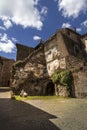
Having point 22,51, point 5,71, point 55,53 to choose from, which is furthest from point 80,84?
point 5,71

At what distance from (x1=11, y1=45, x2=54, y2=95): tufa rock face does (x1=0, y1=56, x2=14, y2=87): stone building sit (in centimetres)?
1751

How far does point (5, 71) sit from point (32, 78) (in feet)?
65.1

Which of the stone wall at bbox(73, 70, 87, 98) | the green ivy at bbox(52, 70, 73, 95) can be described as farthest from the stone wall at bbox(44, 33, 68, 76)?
the stone wall at bbox(73, 70, 87, 98)

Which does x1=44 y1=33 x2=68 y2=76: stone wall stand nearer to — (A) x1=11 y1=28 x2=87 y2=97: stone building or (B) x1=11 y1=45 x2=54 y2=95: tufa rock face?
(A) x1=11 y1=28 x2=87 y2=97: stone building

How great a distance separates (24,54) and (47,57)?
9.15m

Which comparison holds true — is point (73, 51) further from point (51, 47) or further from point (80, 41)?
point (80, 41)

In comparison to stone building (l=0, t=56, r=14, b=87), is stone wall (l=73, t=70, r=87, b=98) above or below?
below

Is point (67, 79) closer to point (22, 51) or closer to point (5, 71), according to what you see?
point (22, 51)

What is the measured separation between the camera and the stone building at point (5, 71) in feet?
122

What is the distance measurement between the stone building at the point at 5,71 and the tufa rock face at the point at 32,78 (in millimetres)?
17506

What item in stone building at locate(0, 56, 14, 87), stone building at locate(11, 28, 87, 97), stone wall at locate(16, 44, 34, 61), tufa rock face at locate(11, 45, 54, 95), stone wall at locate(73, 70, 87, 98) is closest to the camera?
stone wall at locate(73, 70, 87, 98)

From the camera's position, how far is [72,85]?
15.6m

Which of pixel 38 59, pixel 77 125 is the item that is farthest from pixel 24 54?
pixel 77 125

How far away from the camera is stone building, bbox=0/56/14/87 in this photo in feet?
122
